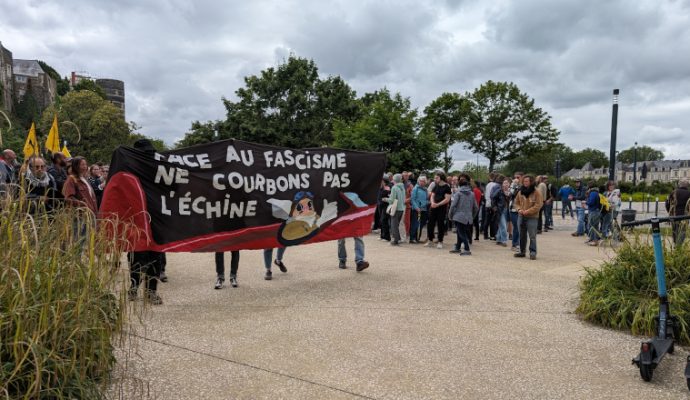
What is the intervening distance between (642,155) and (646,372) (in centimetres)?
17404

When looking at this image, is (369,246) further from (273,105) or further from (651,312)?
(273,105)

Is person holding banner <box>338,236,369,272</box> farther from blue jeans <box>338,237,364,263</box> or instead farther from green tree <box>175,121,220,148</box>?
green tree <box>175,121,220,148</box>

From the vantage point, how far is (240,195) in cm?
683

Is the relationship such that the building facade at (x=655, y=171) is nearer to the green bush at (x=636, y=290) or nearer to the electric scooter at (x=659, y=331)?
the green bush at (x=636, y=290)

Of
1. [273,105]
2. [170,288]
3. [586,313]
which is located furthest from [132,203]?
[273,105]

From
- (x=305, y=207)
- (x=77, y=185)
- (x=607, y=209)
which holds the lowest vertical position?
(x=607, y=209)

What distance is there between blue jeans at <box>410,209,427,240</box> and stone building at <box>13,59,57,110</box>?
4313 inches

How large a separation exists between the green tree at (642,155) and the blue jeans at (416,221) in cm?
15764

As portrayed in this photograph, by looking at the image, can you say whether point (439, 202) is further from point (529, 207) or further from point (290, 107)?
point (290, 107)

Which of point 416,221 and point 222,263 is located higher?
point 416,221

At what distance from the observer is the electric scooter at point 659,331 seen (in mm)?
3736

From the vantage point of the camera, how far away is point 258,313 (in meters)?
5.62

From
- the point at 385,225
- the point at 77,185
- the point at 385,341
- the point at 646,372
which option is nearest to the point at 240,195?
the point at 77,185

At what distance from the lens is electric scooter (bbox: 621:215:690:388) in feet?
12.3
